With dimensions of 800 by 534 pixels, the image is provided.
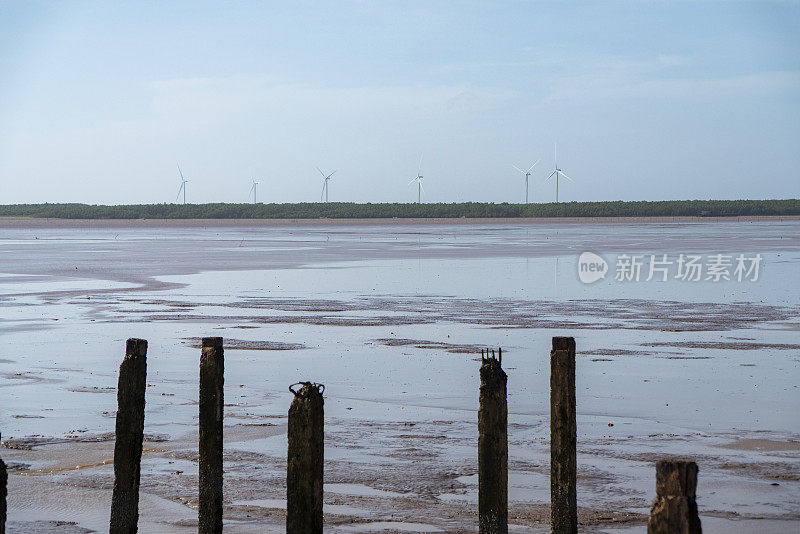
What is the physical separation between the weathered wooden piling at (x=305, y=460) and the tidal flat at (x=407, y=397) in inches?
73.1

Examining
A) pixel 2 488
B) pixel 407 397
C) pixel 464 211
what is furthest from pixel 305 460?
A: pixel 464 211

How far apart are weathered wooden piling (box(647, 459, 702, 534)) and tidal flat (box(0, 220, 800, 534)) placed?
3.78 m

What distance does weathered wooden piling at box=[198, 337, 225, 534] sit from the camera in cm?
775

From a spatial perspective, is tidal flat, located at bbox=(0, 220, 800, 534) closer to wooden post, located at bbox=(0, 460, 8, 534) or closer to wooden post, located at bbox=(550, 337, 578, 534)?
wooden post, located at bbox=(550, 337, 578, 534)

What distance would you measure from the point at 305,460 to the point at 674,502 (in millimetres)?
2662

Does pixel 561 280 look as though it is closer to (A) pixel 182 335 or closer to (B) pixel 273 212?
(A) pixel 182 335

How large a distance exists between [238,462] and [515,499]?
2847mm

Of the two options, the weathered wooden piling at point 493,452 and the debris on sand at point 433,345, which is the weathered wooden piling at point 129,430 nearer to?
the weathered wooden piling at point 493,452

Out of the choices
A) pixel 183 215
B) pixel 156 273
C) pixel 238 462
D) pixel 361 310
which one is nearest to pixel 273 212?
pixel 183 215

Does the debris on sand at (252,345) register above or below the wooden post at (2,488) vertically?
above

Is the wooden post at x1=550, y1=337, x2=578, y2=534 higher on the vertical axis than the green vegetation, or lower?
lower

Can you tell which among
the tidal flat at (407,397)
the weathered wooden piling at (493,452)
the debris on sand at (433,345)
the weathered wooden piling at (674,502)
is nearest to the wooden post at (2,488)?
the tidal flat at (407,397)

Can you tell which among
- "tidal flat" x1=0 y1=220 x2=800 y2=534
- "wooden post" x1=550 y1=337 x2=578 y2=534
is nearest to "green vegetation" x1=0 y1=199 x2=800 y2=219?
"tidal flat" x1=0 y1=220 x2=800 y2=534

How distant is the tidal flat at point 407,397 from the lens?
29.9 feet
